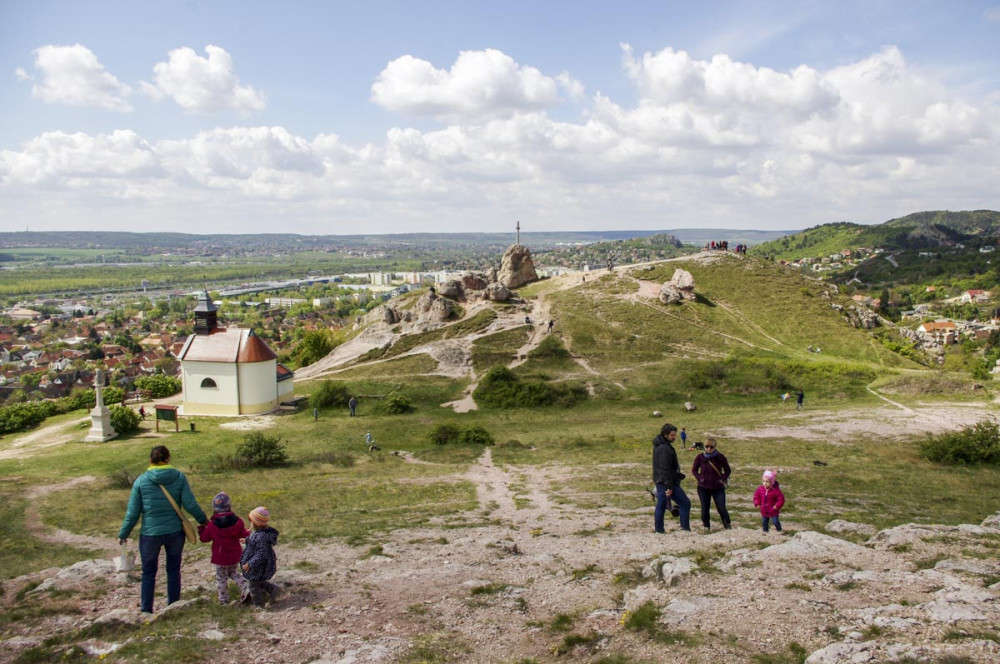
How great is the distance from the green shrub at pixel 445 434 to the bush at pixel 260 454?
331 inches

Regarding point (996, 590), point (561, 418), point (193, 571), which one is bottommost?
point (561, 418)

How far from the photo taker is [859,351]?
55.8 meters

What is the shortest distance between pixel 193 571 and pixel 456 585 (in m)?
5.63

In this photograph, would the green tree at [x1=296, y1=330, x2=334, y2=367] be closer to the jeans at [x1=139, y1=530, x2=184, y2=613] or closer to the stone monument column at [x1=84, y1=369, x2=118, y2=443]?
the stone monument column at [x1=84, y1=369, x2=118, y2=443]

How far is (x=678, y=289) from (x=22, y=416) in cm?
5756

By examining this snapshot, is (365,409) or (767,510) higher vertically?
(767,510)

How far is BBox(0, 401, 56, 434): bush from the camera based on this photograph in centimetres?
4053

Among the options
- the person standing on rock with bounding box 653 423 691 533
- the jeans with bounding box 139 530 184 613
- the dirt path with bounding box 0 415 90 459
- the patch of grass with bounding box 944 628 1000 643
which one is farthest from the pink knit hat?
the dirt path with bounding box 0 415 90 459

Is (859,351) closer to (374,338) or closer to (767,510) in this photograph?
(374,338)

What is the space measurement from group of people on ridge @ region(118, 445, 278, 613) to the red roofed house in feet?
113

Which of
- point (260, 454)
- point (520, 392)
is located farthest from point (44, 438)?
point (520, 392)

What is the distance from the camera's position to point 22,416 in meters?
41.3

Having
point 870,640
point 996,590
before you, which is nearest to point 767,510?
point 996,590

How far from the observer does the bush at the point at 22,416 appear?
40.5 metres
